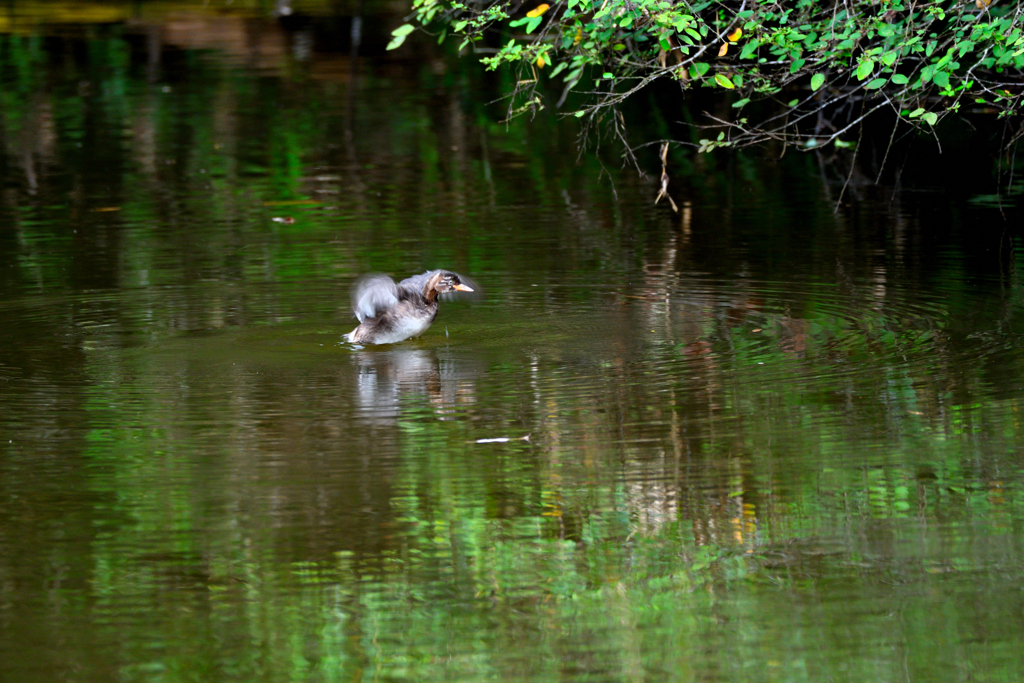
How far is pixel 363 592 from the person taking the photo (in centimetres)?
530

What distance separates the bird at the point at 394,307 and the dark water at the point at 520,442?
0.49ft

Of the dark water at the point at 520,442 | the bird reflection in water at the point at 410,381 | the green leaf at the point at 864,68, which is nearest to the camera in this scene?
the dark water at the point at 520,442

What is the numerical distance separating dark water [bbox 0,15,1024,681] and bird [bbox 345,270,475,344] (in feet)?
0.49

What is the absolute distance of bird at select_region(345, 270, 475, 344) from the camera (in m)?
9.20

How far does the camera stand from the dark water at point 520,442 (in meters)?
4.97


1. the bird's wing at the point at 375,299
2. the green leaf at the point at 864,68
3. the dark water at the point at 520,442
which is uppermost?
the green leaf at the point at 864,68

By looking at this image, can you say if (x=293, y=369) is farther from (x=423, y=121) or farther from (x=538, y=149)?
(x=423, y=121)

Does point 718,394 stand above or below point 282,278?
below

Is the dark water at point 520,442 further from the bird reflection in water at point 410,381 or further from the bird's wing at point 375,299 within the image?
the bird's wing at point 375,299

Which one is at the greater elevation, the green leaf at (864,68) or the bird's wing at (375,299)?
the green leaf at (864,68)

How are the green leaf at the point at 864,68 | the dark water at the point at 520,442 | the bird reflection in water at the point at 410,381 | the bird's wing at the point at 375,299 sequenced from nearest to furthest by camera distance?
the dark water at the point at 520,442, the bird reflection in water at the point at 410,381, the green leaf at the point at 864,68, the bird's wing at the point at 375,299

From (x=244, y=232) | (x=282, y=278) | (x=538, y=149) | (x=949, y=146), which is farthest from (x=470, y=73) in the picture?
(x=282, y=278)

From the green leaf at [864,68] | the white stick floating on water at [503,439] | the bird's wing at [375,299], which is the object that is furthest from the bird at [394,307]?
the green leaf at [864,68]

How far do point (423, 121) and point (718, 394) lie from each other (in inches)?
514
